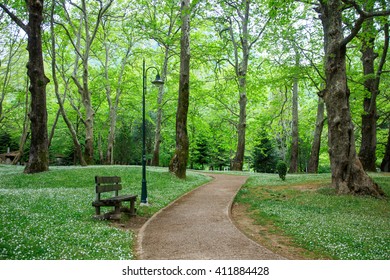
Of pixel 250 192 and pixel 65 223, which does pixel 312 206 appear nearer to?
pixel 250 192

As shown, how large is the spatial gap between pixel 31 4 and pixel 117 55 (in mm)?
21202

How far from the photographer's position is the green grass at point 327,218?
7.21 metres

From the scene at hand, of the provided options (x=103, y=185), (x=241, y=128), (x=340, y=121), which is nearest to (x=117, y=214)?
(x=103, y=185)

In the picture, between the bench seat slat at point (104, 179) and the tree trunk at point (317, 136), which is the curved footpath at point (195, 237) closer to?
the bench seat slat at point (104, 179)

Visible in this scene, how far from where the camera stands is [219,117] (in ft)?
143

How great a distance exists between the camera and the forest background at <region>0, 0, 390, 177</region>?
2434 centimetres

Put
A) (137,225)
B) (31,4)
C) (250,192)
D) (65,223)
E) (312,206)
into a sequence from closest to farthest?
(65,223)
(137,225)
(312,206)
(250,192)
(31,4)

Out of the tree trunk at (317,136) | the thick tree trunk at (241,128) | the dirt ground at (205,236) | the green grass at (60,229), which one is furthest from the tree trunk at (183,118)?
the tree trunk at (317,136)

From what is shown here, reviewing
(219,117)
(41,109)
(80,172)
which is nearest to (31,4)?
(41,109)

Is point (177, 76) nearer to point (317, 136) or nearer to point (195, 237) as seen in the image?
point (317, 136)

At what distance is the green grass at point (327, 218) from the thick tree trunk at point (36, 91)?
13.0 meters

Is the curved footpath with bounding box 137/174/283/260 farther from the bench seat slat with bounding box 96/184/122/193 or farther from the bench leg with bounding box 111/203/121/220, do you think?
the bench seat slat with bounding box 96/184/122/193

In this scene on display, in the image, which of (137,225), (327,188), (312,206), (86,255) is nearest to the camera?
(86,255)

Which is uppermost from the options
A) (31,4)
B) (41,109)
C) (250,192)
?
(31,4)
